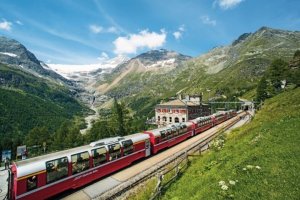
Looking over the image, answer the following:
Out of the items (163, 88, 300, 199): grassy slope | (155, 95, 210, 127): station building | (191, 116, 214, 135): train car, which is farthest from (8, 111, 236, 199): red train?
(155, 95, 210, 127): station building

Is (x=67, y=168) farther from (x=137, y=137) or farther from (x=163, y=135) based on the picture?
(x=163, y=135)

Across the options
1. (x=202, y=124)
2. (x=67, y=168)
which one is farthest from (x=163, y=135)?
(x=202, y=124)

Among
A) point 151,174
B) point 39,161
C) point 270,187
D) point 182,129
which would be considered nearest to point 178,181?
point 151,174

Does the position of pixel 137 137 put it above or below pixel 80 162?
above

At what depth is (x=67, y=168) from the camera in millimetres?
23781

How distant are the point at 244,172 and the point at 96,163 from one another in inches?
622

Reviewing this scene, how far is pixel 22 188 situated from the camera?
1977 cm

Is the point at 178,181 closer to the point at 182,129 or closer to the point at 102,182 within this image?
the point at 102,182

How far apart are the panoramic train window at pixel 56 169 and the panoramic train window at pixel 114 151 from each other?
21.2 feet

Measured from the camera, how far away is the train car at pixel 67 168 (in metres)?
20.1

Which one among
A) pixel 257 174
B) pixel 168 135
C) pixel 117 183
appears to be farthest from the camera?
pixel 168 135

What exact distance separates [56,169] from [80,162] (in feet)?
9.60

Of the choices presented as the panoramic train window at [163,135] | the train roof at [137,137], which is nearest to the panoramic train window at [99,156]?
the train roof at [137,137]

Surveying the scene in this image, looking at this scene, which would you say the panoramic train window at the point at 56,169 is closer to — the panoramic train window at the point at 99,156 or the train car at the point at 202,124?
the panoramic train window at the point at 99,156
